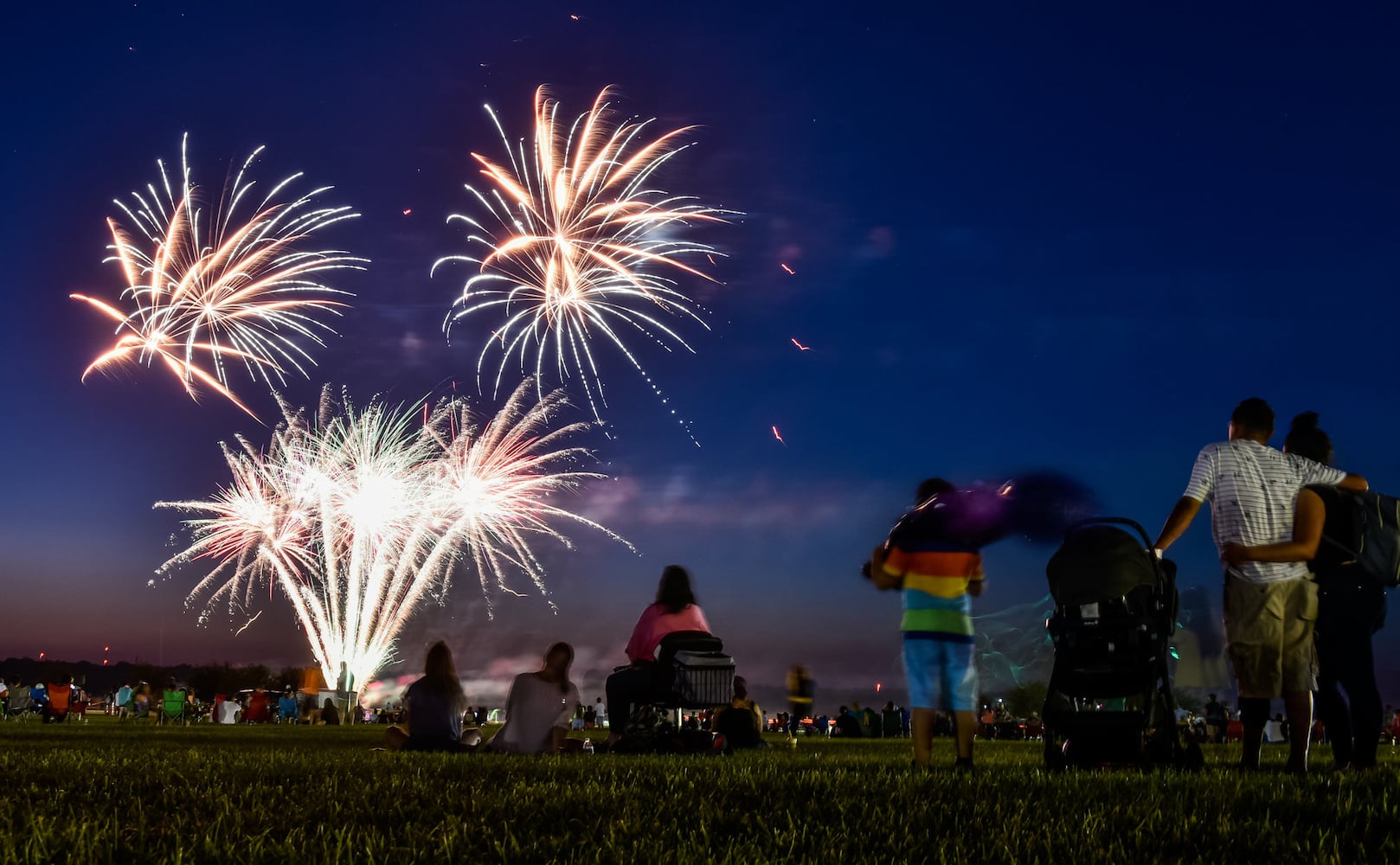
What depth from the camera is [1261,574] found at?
7.21 m

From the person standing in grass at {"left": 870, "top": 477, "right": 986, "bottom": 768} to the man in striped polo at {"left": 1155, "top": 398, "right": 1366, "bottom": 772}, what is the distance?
1339 mm

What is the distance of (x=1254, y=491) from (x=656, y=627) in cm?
554

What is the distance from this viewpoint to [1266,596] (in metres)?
7.17

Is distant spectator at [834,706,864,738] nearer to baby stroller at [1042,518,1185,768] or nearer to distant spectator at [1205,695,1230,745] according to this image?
distant spectator at [1205,695,1230,745]

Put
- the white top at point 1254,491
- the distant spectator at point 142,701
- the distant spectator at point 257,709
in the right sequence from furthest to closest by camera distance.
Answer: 1. the distant spectator at point 142,701
2. the distant spectator at point 257,709
3. the white top at point 1254,491

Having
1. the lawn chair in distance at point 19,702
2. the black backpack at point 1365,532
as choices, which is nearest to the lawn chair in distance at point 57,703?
the lawn chair in distance at point 19,702

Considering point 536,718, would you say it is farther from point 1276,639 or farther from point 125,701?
point 125,701

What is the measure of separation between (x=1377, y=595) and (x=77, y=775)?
7956 mm

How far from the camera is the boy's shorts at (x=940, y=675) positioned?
7836 mm

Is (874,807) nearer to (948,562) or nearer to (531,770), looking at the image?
(531,770)

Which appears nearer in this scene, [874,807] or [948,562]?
[874,807]

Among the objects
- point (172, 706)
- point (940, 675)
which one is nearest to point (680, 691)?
point (940, 675)

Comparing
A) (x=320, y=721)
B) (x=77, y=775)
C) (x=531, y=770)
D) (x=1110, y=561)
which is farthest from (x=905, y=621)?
(x=320, y=721)

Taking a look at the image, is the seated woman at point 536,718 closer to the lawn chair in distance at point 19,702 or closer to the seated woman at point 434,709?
the seated woman at point 434,709
